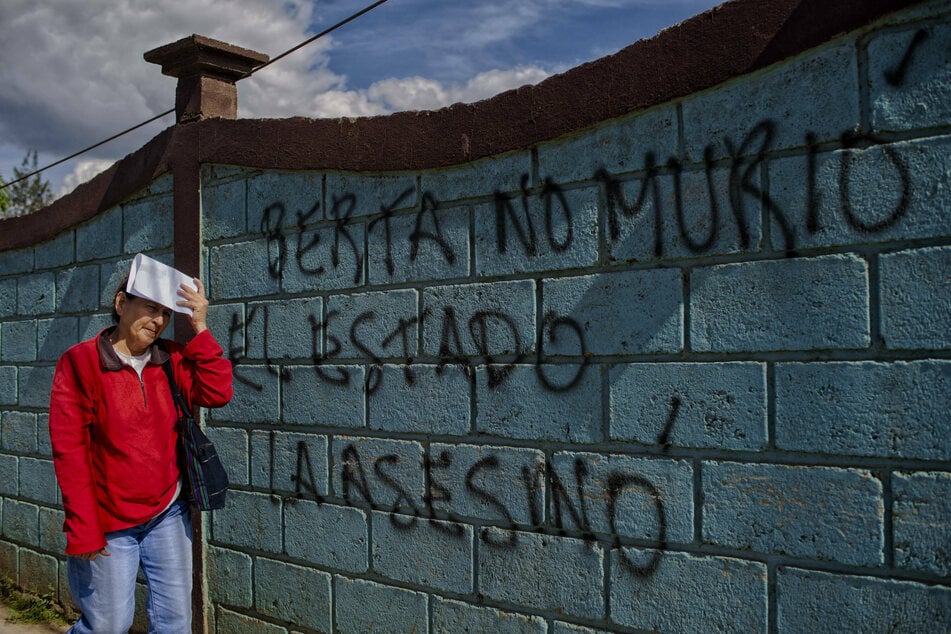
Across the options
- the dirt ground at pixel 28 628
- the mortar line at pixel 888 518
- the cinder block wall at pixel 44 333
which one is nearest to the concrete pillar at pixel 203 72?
the cinder block wall at pixel 44 333

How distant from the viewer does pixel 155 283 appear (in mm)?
3127

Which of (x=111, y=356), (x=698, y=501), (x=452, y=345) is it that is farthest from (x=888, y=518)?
(x=111, y=356)

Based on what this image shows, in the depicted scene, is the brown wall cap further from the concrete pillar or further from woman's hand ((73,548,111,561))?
woman's hand ((73,548,111,561))

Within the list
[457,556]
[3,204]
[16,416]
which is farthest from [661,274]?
[3,204]

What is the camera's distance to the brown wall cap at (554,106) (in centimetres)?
238

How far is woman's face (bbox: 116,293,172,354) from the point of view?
10.1 feet

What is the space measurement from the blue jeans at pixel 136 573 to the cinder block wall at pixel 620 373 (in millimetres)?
596

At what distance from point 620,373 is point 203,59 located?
3.04m

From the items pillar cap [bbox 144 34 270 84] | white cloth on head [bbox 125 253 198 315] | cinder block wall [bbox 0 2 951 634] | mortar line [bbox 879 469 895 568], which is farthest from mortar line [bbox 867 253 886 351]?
pillar cap [bbox 144 34 270 84]

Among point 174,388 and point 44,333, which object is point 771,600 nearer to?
point 174,388

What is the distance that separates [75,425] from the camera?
9.54 ft

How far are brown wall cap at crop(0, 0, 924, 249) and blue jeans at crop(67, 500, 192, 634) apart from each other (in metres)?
1.65

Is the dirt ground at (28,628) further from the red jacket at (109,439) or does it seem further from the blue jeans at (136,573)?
the red jacket at (109,439)

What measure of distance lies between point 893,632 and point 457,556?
151 centimetres
